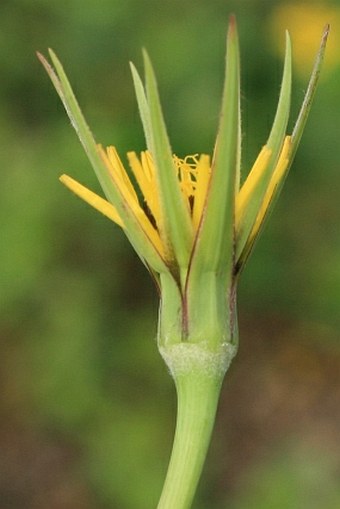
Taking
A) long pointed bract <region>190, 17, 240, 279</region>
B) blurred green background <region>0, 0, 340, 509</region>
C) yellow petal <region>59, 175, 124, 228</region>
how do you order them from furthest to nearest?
blurred green background <region>0, 0, 340, 509</region>, yellow petal <region>59, 175, 124, 228</region>, long pointed bract <region>190, 17, 240, 279</region>

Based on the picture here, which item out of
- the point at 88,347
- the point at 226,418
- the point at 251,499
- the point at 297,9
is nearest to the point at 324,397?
the point at 226,418

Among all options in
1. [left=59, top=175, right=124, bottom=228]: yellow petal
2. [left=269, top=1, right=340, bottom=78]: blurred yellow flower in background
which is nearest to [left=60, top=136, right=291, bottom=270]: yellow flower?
[left=59, top=175, right=124, bottom=228]: yellow petal

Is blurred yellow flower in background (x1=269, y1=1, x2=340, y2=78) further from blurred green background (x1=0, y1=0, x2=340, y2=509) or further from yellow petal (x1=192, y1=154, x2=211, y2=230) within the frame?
yellow petal (x1=192, y1=154, x2=211, y2=230)

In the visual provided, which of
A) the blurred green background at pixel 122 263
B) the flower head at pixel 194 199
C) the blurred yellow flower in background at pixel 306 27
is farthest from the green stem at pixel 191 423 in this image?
the blurred yellow flower in background at pixel 306 27

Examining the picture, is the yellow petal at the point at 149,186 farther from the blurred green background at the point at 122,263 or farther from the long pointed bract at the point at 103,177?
the blurred green background at the point at 122,263

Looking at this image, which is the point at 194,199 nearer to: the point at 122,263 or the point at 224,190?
the point at 224,190

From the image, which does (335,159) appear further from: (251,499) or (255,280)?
(251,499)

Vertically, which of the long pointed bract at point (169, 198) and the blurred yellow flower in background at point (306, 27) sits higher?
the long pointed bract at point (169, 198)

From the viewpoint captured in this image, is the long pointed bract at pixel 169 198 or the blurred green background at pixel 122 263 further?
the blurred green background at pixel 122 263
